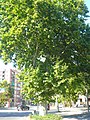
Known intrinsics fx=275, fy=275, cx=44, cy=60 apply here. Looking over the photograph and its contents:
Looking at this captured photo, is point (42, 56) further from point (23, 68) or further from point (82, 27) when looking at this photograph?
point (82, 27)

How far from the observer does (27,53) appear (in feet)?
80.5

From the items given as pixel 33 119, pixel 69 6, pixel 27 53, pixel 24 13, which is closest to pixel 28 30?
pixel 24 13

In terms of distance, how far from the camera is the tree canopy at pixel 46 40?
72.4ft

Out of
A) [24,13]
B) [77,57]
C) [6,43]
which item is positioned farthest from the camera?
[77,57]

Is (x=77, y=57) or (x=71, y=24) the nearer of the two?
(x=71, y=24)

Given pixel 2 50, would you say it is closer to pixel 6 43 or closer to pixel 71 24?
Answer: pixel 6 43

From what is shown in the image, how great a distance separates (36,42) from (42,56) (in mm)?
1833

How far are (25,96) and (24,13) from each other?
23.0 feet

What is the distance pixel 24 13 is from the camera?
871 inches

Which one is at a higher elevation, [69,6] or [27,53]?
[69,6]

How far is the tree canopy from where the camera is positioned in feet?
72.4

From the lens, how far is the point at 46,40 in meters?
23.1

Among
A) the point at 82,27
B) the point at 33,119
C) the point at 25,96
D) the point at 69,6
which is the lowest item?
the point at 33,119

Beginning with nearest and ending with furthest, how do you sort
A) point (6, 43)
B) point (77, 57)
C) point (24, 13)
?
point (24, 13), point (6, 43), point (77, 57)
